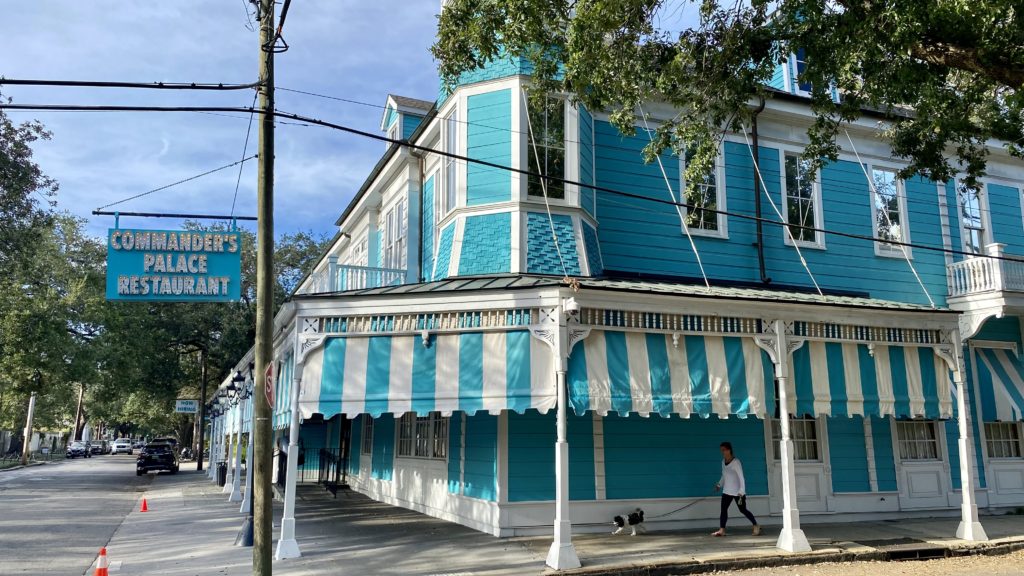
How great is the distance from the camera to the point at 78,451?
228ft

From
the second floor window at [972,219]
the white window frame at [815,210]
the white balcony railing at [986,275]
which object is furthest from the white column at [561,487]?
the second floor window at [972,219]

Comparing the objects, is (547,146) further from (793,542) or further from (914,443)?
(914,443)

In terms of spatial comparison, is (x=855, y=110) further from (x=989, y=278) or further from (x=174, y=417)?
(x=174, y=417)

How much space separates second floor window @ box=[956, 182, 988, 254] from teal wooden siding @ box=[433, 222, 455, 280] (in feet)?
42.0

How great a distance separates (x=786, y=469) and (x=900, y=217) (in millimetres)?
8981

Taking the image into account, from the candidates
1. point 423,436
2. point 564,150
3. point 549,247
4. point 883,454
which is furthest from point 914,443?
point 423,436

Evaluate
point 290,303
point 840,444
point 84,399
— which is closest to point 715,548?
point 840,444

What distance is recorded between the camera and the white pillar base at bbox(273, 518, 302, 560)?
10.6 metres

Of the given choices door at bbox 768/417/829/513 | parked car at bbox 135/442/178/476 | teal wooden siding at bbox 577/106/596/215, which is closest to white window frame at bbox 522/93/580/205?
teal wooden siding at bbox 577/106/596/215

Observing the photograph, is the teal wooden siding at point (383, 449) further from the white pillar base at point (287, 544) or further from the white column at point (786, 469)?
the white column at point (786, 469)

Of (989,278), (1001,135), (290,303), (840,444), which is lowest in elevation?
(840,444)

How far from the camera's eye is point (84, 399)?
8231 centimetres

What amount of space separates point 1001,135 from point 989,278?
608 centimetres

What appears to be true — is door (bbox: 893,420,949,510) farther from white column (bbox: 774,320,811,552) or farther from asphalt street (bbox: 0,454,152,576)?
asphalt street (bbox: 0,454,152,576)
